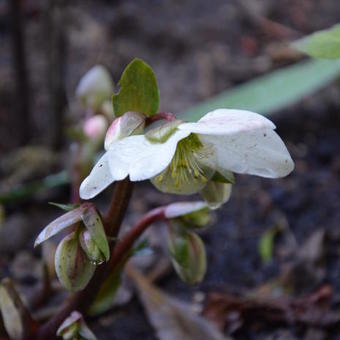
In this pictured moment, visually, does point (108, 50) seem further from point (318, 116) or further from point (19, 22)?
point (318, 116)

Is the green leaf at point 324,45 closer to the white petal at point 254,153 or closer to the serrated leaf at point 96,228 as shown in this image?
the white petal at point 254,153

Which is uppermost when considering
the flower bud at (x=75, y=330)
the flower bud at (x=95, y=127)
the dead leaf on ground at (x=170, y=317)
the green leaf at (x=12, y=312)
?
the flower bud at (x=95, y=127)

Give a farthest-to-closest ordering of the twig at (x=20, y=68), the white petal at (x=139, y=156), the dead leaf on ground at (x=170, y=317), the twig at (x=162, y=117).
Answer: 1. the twig at (x=20, y=68)
2. the dead leaf on ground at (x=170, y=317)
3. the twig at (x=162, y=117)
4. the white petal at (x=139, y=156)

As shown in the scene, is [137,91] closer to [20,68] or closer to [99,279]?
[99,279]

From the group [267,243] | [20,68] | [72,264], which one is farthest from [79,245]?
[20,68]

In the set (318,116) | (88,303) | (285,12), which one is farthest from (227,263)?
(285,12)

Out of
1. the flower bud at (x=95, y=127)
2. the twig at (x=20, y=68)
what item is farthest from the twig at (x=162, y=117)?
the twig at (x=20, y=68)
